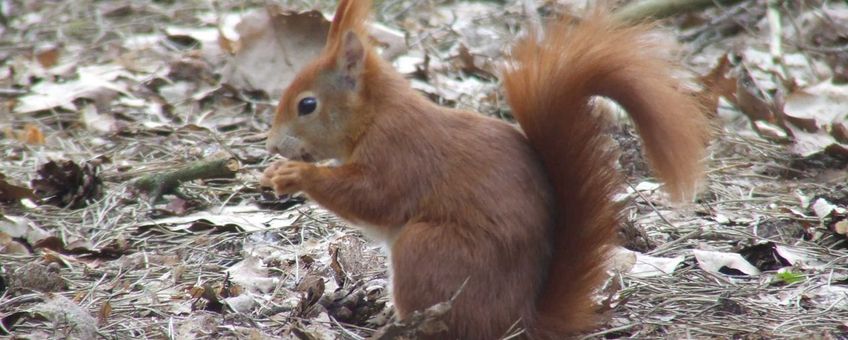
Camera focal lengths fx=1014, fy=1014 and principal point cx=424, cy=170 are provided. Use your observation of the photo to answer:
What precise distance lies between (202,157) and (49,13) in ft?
9.06

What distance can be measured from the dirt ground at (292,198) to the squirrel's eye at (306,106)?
1.49ft

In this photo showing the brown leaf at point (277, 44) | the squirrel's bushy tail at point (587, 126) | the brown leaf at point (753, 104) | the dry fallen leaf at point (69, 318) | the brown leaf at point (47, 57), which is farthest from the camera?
the brown leaf at point (47, 57)

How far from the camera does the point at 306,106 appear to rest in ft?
8.46

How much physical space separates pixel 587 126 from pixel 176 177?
1710 mm

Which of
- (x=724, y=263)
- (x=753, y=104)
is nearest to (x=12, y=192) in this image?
(x=724, y=263)

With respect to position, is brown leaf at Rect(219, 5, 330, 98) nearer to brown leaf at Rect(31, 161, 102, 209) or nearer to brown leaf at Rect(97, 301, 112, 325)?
brown leaf at Rect(31, 161, 102, 209)

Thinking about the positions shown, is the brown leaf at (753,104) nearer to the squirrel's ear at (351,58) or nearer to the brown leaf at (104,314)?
the squirrel's ear at (351,58)

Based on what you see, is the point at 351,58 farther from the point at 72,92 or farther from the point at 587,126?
the point at 72,92

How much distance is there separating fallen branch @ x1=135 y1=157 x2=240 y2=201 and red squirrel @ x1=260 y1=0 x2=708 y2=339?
109 cm

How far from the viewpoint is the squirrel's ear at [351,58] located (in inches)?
99.4

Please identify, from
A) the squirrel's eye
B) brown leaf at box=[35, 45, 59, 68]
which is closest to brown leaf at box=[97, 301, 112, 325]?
the squirrel's eye

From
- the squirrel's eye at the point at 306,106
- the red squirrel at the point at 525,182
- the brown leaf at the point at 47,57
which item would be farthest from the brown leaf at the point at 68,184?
the brown leaf at the point at 47,57

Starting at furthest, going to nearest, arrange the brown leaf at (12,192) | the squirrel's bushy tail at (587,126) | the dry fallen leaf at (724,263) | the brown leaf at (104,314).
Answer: the brown leaf at (12,192)
the dry fallen leaf at (724,263)
the brown leaf at (104,314)
the squirrel's bushy tail at (587,126)

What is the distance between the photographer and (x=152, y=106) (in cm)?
441
